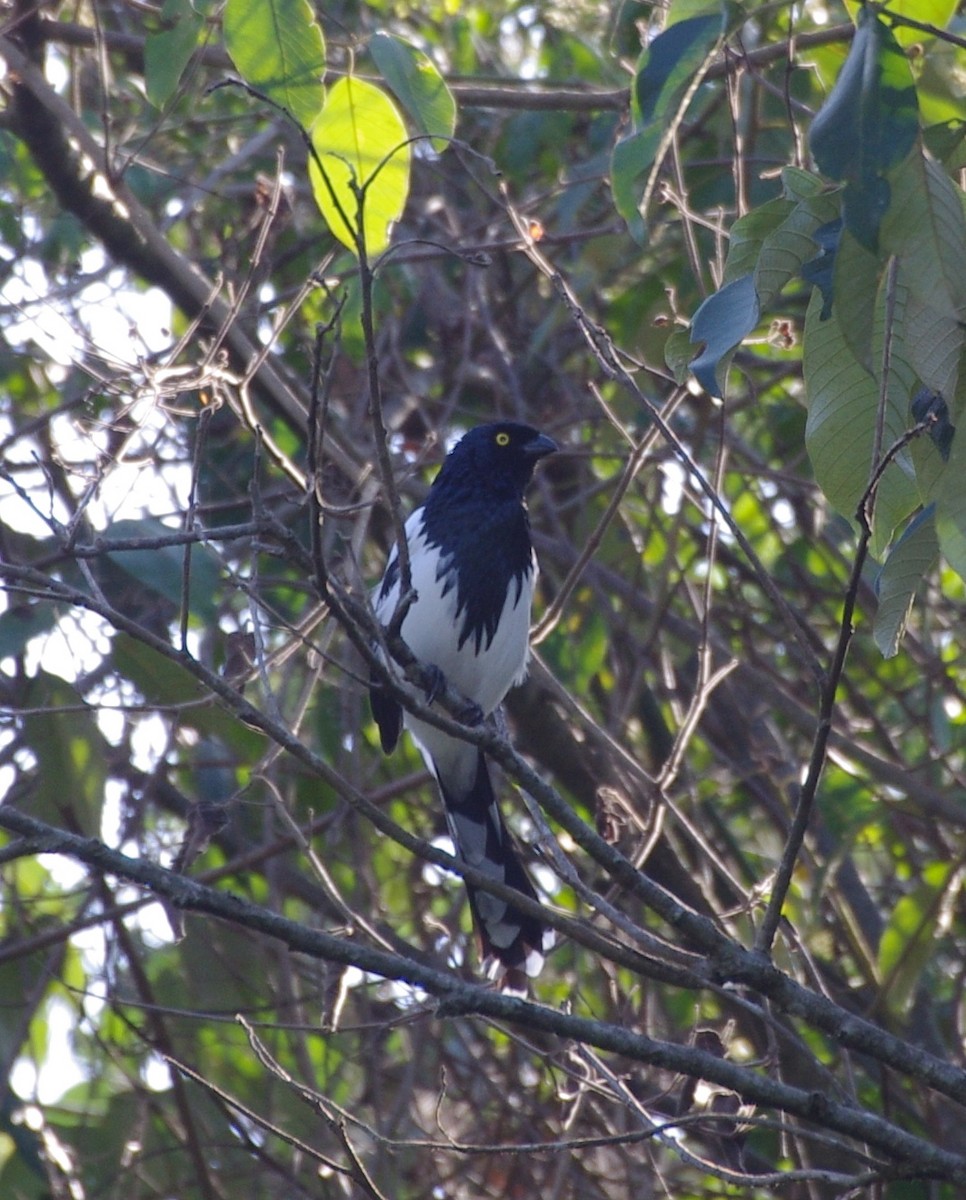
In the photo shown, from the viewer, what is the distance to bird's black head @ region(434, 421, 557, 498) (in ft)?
16.9

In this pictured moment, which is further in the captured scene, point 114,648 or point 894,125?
point 114,648

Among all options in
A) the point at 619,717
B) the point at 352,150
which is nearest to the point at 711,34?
the point at 352,150

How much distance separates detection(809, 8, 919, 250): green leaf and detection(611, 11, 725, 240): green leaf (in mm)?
405

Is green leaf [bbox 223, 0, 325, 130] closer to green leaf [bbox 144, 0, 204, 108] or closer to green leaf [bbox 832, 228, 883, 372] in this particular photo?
green leaf [bbox 144, 0, 204, 108]

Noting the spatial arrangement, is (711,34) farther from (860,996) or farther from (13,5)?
(860,996)

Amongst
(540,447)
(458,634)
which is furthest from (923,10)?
(458,634)

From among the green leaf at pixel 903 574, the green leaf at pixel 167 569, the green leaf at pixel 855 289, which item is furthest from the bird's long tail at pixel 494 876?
the green leaf at pixel 855 289

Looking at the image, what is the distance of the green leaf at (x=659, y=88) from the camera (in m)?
2.48

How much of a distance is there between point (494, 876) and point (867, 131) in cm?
323

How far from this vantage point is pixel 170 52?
12.2 feet

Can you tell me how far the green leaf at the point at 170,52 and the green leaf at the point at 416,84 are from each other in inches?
24.9

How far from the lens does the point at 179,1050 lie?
5516 millimetres

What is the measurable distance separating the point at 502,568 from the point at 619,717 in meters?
0.69

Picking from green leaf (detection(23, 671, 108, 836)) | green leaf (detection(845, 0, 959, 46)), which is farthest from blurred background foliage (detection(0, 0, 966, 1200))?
green leaf (detection(845, 0, 959, 46))
